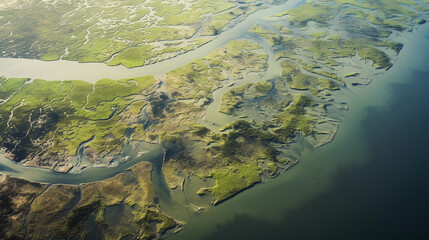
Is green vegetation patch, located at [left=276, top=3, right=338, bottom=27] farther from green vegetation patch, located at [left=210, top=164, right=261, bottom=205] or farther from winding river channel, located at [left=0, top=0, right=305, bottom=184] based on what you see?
green vegetation patch, located at [left=210, top=164, right=261, bottom=205]

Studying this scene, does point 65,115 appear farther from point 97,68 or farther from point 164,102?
point 164,102

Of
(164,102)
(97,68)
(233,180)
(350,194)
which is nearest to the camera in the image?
(350,194)

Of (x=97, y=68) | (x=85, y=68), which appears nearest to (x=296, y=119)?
(x=97, y=68)

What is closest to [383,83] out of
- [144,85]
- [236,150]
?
[236,150]

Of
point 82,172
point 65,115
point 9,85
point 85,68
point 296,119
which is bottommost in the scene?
point 9,85

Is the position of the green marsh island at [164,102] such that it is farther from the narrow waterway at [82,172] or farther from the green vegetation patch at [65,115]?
the green vegetation patch at [65,115]

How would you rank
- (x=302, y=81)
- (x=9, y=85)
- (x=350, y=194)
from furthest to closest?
(x=9, y=85), (x=302, y=81), (x=350, y=194)

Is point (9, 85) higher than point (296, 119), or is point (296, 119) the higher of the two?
point (296, 119)
